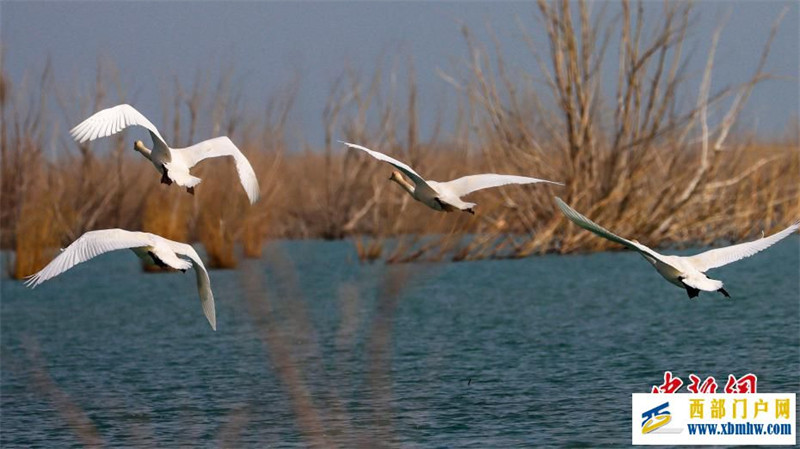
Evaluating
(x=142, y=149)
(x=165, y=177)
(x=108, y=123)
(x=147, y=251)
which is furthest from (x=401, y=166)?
(x=108, y=123)

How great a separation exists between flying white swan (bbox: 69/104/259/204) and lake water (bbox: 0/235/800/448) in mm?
682

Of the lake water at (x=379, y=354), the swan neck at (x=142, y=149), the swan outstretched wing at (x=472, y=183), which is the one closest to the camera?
the swan outstretched wing at (x=472, y=183)

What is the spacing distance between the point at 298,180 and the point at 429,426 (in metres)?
23.5

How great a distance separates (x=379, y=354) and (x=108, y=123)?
11.5 ft

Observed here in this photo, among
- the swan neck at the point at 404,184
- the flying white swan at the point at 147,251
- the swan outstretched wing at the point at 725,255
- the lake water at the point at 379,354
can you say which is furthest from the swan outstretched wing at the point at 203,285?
the swan outstretched wing at the point at 725,255

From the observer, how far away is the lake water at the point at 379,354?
9.76 m

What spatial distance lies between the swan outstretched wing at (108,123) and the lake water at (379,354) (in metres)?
1.22

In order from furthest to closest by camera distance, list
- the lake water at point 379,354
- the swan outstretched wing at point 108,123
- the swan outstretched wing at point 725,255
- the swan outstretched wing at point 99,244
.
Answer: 1. the lake water at point 379,354
2. the swan outstretched wing at point 108,123
3. the swan outstretched wing at point 725,255
4. the swan outstretched wing at point 99,244

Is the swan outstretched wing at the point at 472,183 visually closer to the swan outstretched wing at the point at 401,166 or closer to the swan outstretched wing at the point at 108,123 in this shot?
the swan outstretched wing at the point at 401,166

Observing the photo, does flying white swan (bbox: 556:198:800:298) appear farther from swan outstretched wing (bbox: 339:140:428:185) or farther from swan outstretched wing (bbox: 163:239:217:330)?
swan outstretched wing (bbox: 163:239:217:330)

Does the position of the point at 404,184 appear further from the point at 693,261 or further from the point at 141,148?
the point at 693,261

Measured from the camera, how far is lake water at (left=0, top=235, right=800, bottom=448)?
9758mm

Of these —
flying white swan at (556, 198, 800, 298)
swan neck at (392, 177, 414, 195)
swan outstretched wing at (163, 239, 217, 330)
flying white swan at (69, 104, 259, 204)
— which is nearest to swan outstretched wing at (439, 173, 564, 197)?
swan neck at (392, 177, 414, 195)

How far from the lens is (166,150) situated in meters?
7.57
